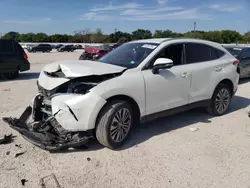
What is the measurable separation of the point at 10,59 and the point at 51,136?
835 cm

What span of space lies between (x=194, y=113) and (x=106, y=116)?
9.53 feet

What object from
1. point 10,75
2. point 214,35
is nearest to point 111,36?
point 214,35

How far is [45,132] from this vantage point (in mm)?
3717

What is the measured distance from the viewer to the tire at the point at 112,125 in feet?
11.9

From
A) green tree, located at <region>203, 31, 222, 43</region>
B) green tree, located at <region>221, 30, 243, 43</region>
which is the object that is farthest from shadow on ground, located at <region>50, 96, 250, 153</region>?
green tree, located at <region>221, 30, 243, 43</region>

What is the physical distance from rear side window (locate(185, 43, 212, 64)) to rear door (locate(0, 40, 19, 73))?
8577 millimetres

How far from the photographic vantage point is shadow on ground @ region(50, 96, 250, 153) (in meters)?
4.05

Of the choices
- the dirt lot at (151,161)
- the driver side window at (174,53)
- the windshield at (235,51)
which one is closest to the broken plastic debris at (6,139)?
the dirt lot at (151,161)

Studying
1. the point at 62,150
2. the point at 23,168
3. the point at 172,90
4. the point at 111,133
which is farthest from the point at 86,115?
the point at 172,90

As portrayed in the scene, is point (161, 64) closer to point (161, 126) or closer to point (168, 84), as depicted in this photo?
point (168, 84)

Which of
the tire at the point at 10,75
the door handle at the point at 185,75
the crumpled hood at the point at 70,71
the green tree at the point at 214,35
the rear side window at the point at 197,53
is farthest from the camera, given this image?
the green tree at the point at 214,35

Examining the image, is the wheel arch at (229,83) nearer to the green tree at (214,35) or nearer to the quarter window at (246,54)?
the quarter window at (246,54)

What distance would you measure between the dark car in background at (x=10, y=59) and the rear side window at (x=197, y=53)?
28.2 ft

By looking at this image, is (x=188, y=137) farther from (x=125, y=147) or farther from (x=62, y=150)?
(x=62, y=150)
